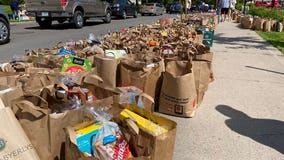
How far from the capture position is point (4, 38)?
9.78 m

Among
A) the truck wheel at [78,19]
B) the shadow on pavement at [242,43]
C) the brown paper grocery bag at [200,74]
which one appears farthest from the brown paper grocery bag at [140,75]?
the truck wheel at [78,19]

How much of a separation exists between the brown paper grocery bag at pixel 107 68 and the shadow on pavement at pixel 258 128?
1574 mm

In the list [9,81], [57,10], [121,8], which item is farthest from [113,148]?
[121,8]

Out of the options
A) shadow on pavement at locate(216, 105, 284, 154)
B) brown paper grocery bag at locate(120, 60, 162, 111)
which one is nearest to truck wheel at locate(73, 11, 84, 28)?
brown paper grocery bag at locate(120, 60, 162, 111)

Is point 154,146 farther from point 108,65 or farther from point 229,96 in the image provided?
point 229,96

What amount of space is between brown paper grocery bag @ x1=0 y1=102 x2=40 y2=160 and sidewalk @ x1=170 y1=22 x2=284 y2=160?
1.51 metres

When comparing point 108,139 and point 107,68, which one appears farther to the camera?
point 107,68

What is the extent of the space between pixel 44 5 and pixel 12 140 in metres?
13.2

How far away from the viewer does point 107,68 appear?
3.86 metres

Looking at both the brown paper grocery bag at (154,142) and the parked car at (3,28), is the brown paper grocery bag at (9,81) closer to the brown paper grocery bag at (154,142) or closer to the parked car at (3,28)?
the brown paper grocery bag at (154,142)

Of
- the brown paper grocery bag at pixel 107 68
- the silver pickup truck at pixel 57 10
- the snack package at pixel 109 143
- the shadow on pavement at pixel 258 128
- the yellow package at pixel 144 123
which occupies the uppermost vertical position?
the silver pickup truck at pixel 57 10

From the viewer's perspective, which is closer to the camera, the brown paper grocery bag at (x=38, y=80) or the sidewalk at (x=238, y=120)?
the brown paper grocery bag at (x=38, y=80)

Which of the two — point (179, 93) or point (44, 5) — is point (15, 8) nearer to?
point (44, 5)

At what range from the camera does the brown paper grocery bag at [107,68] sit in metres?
3.85
